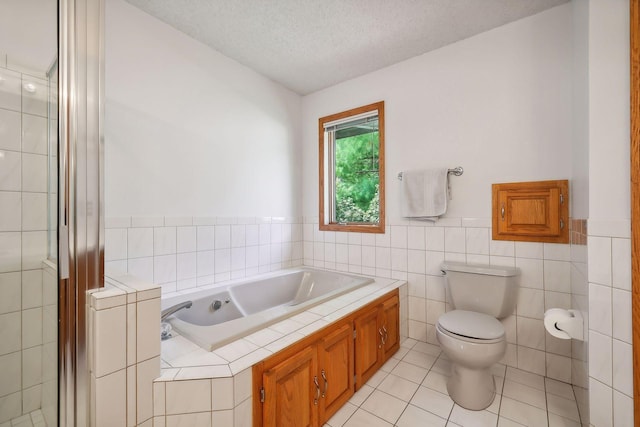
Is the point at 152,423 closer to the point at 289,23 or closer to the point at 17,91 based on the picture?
the point at 17,91

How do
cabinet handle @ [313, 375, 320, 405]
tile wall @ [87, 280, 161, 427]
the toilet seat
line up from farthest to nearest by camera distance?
the toilet seat
cabinet handle @ [313, 375, 320, 405]
tile wall @ [87, 280, 161, 427]

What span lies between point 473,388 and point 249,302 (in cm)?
159

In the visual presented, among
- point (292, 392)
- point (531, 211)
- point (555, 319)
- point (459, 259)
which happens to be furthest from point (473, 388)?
point (531, 211)

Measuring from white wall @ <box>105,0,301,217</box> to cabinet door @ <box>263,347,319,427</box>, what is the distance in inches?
52.8

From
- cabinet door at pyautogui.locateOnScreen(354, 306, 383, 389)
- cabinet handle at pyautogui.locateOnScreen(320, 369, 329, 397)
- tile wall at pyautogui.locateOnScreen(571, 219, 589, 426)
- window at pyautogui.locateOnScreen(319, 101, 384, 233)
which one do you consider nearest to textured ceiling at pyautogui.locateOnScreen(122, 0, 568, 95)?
window at pyautogui.locateOnScreen(319, 101, 384, 233)

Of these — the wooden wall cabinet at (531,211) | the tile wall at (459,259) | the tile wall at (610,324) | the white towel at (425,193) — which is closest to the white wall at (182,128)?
the tile wall at (459,259)

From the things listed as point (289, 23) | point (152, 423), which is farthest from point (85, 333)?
point (289, 23)

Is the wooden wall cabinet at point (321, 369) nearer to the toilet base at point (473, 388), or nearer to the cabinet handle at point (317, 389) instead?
the cabinet handle at point (317, 389)

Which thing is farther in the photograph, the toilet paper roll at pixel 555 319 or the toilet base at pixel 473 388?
the toilet base at pixel 473 388

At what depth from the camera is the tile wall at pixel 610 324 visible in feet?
3.60

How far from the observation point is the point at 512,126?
1917 millimetres

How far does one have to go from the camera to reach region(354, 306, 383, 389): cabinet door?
5.62 feet

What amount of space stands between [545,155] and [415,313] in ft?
4.90

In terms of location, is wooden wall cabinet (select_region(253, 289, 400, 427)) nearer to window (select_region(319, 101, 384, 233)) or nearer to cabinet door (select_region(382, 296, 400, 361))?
cabinet door (select_region(382, 296, 400, 361))
